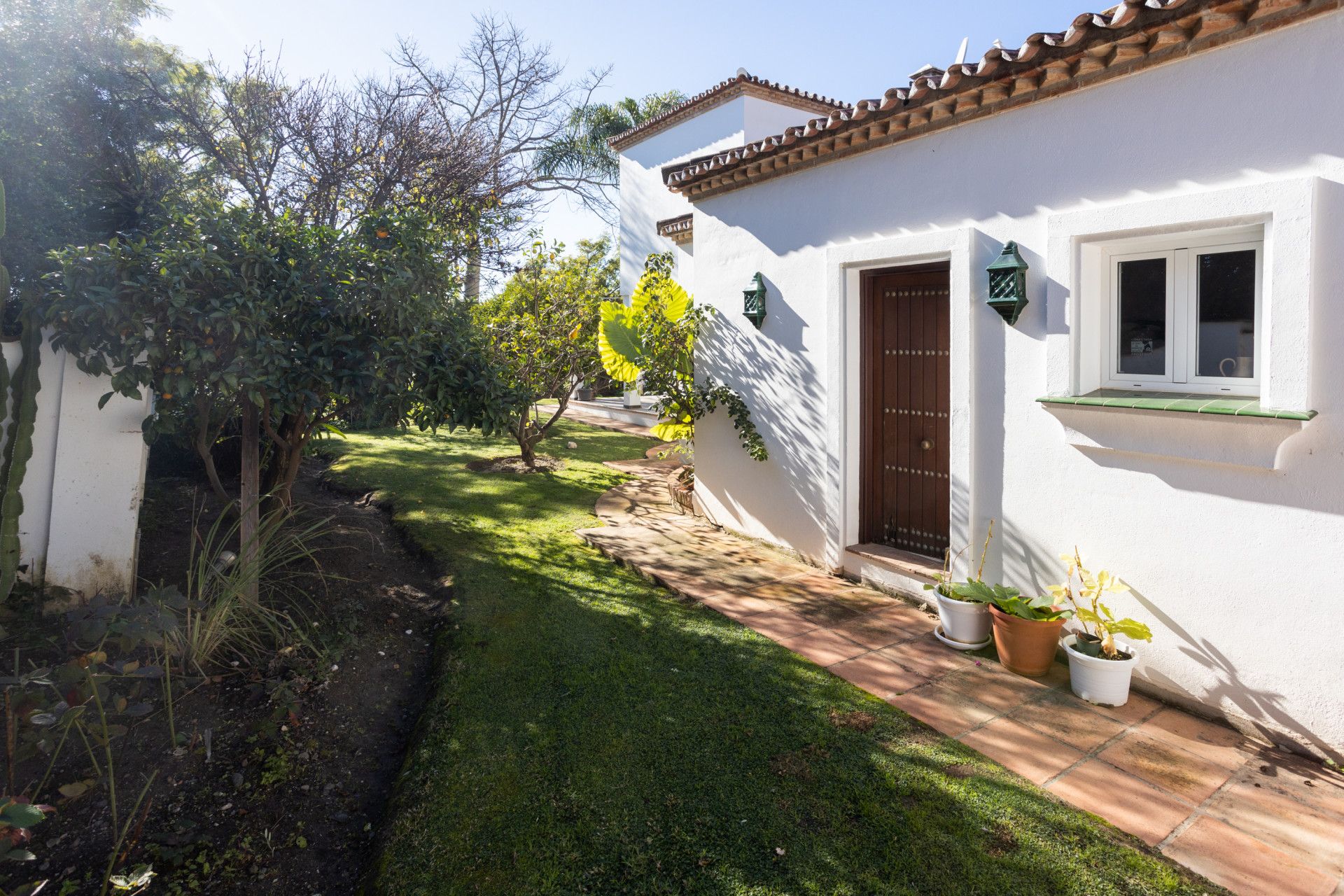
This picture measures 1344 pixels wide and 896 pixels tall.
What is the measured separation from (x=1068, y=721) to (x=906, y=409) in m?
3.00

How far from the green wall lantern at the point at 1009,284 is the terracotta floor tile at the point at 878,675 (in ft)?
8.28

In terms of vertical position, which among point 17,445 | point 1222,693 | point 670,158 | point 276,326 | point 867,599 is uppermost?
point 670,158

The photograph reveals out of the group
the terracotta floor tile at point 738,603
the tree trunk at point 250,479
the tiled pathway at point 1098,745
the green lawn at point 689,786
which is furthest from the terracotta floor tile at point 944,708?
the tree trunk at point 250,479

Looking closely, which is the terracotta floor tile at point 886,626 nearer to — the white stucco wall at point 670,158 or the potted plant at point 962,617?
the potted plant at point 962,617

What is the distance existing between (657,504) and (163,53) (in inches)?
454

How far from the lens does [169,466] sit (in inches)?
366

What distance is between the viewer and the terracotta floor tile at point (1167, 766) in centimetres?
364

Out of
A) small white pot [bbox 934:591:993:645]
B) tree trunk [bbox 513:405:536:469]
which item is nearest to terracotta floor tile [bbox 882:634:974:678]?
small white pot [bbox 934:591:993:645]

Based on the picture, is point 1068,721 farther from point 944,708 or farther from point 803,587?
point 803,587

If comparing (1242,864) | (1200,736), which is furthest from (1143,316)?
(1242,864)

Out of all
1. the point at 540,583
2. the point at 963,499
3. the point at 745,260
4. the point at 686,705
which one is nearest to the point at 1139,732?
the point at 963,499

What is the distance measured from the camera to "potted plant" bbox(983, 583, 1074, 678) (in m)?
4.79

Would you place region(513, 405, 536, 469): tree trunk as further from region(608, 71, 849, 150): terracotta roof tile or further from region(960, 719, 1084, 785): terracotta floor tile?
region(608, 71, 849, 150): terracotta roof tile

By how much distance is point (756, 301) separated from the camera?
7609mm
